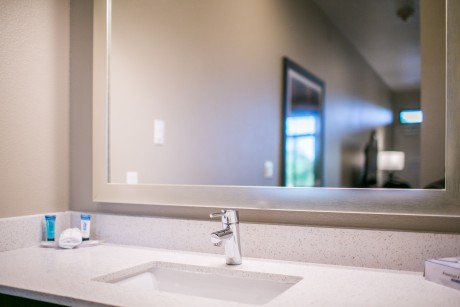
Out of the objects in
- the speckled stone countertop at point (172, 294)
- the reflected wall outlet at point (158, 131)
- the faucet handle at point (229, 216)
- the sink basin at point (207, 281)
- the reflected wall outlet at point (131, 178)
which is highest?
Answer: the reflected wall outlet at point (158, 131)

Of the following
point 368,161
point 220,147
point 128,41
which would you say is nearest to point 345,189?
point 368,161

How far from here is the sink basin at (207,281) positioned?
3.33ft

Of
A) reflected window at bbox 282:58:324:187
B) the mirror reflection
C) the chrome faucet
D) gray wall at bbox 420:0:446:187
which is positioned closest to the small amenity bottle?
the mirror reflection

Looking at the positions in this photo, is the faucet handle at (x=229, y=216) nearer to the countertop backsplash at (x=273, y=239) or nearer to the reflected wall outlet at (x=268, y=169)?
the countertop backsplash at (x=273, y=239)

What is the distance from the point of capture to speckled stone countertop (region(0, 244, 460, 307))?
80 centimetres

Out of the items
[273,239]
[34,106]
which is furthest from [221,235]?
[34,106]

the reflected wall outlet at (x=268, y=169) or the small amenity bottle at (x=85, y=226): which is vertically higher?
the reflected wall outlet at (x=268, y=169)

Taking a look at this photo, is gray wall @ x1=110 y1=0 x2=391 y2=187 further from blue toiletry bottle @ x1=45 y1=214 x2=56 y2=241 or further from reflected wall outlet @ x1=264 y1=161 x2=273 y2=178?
blue toiletry bottle @ x1=45 y1=214 x2=56 y2=241

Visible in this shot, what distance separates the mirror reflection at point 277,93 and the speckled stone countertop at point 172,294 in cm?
26

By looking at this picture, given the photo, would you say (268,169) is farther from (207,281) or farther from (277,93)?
(207,281)

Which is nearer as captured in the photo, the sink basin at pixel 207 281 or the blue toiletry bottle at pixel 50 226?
the sink basin at pixel 207 281

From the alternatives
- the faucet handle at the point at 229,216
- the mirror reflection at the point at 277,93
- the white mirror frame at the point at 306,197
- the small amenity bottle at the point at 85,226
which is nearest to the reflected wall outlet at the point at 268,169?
the mirror reflection at the point at 277,93

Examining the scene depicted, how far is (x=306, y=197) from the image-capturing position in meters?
1.12

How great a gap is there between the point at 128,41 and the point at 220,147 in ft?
1.70
